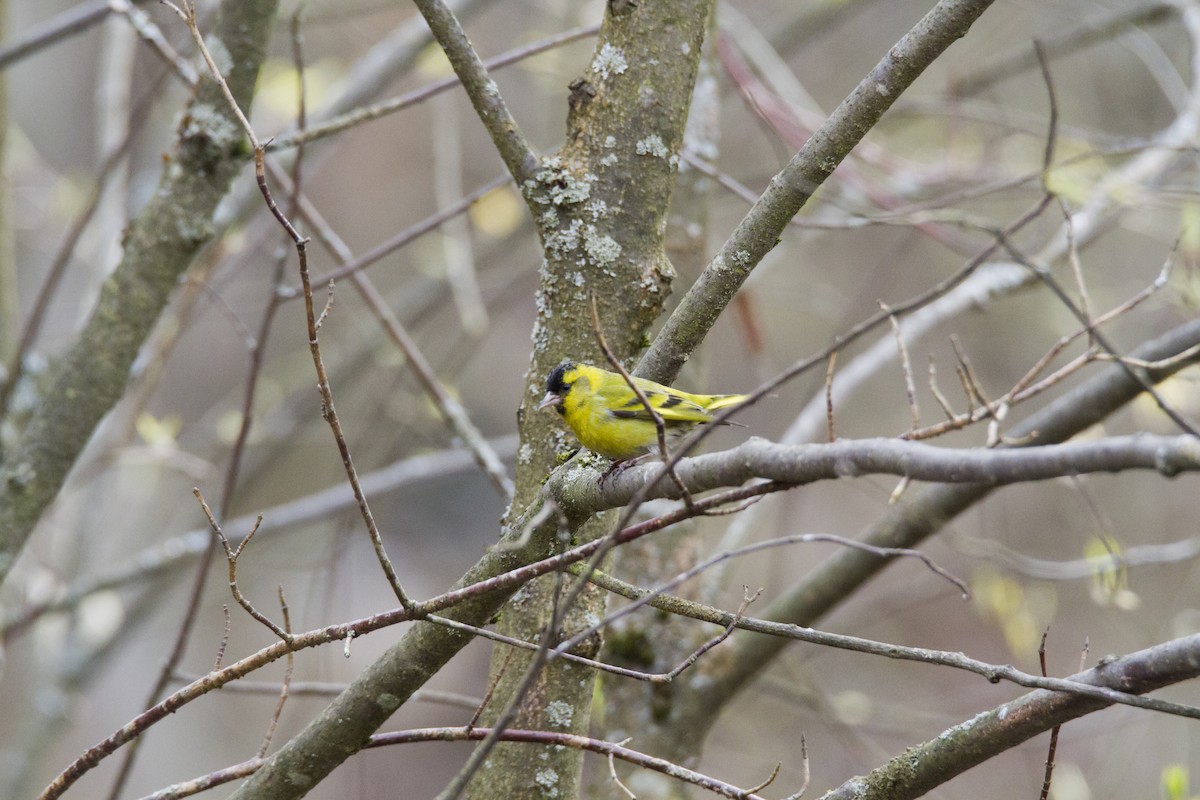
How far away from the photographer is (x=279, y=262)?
416 cm

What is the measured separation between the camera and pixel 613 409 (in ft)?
10.4

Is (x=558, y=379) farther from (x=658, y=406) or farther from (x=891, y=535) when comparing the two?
(x=891, y=535)

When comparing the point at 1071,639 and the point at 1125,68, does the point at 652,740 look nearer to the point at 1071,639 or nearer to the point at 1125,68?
the point at 1071,639

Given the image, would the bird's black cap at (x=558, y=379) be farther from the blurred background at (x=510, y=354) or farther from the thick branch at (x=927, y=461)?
the blurred background at (x=510, y=354)

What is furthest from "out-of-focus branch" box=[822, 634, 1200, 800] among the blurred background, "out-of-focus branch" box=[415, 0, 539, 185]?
"out-of-focus branch" box=[415, 0, 539, 185]

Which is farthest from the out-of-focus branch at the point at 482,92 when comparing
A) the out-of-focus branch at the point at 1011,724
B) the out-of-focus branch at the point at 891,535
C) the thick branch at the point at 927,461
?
the out-of-focus branch at the point at 891,535

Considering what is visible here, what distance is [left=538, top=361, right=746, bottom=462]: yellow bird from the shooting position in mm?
2719

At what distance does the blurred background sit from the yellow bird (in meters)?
0.80

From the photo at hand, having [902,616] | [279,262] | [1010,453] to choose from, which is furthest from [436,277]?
[902,616]

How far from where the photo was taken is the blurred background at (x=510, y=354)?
5254 mm

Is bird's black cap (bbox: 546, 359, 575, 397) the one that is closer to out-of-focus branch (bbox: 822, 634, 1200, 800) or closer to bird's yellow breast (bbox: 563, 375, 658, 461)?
bird's yellow breast (bbox: 563, 375, 658, 461)

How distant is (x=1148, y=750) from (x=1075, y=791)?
21.3 feet

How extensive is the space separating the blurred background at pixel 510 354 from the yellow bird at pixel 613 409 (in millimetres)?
796

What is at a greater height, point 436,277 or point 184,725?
point 436,277
